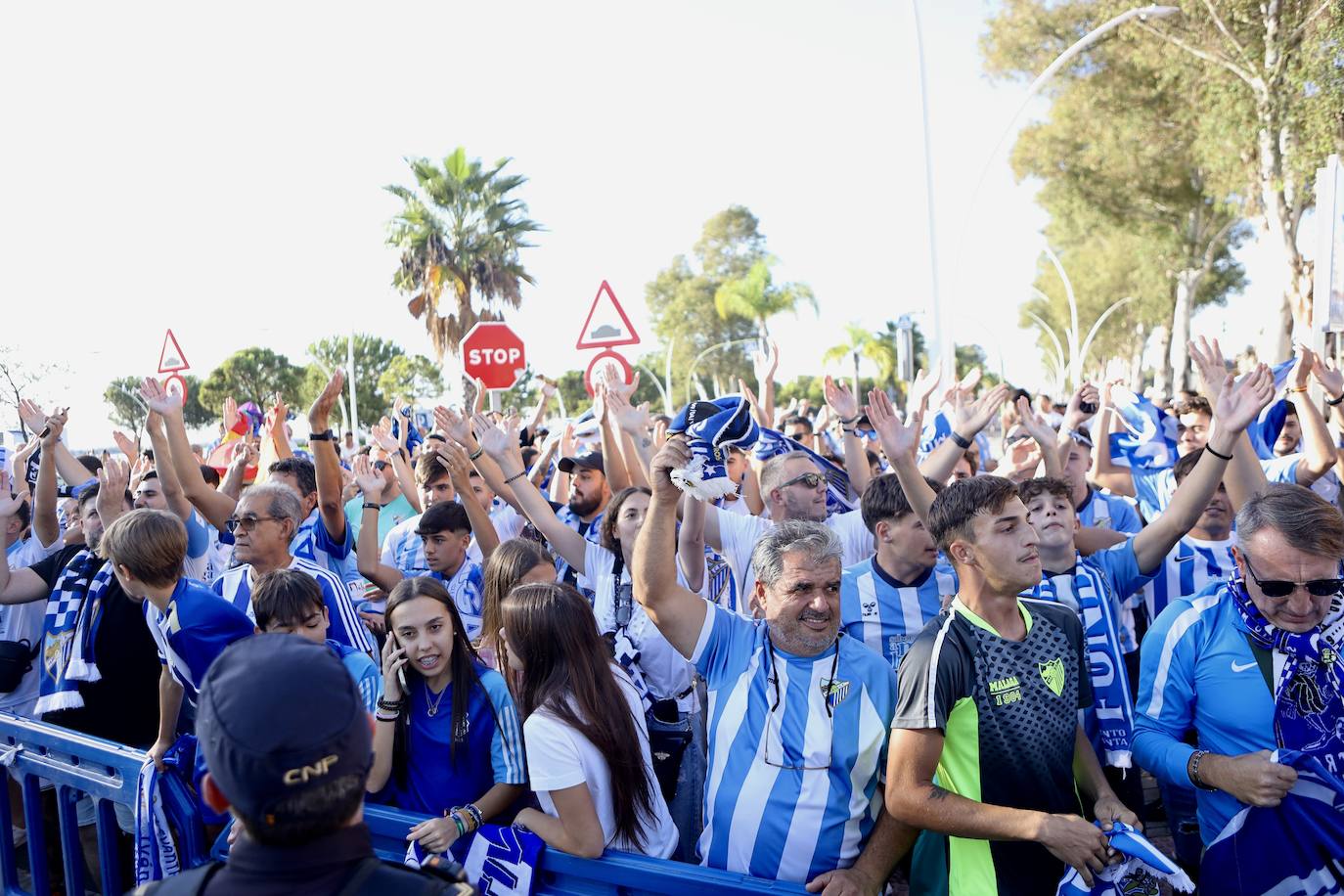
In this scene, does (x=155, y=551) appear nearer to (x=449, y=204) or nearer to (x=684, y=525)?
(x=684, y=525)

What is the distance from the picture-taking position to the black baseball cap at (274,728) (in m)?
1.65

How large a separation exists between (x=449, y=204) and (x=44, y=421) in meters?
24.9

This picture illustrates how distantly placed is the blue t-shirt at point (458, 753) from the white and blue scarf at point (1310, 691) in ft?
7.70

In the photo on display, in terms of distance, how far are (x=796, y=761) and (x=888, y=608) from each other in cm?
124

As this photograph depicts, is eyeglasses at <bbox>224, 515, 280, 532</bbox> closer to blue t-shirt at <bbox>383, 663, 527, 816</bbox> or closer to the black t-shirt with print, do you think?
the black t-shirt with print

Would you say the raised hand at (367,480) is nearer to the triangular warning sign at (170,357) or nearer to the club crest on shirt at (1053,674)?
the triangular warning sign at (170,357)

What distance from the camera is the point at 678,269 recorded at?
60719mm

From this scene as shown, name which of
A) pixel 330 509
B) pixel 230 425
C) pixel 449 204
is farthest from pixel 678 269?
pixel 330 509

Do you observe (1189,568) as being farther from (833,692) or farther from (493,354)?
(493,354)

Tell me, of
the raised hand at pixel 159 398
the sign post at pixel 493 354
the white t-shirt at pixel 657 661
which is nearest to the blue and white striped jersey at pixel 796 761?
the white t-shirt at pixel 657 661

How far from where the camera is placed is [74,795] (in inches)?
167

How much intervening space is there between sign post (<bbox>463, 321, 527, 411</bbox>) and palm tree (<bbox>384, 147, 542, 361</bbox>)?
863 inches

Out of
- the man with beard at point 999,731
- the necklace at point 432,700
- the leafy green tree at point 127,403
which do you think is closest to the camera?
the man with beard at point 999,731

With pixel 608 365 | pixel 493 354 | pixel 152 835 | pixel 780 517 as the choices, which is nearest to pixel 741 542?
pixel 780 517
